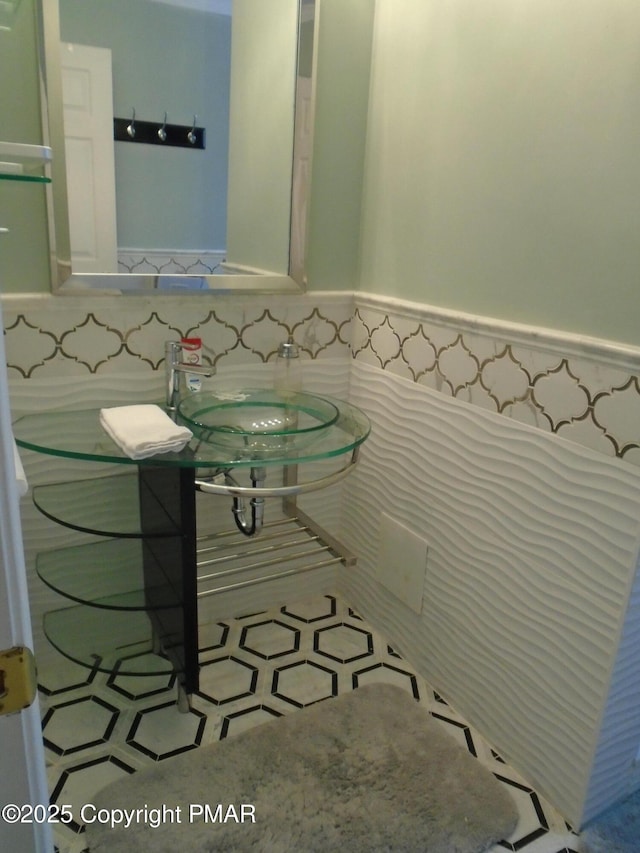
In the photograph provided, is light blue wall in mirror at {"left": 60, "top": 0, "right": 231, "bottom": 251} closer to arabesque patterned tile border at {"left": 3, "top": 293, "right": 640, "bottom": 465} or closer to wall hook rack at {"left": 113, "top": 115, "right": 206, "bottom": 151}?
wall hook rack at {"left": 113, "top": 115, "right": 206, "bottom": 151}

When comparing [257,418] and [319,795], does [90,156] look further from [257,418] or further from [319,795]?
[319,795]

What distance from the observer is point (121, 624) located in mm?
1818

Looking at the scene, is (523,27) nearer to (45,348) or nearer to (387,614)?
(45,348)

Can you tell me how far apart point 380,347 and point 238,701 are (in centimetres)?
109

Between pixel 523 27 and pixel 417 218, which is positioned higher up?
pixel 523 27

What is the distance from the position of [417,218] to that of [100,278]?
844mm

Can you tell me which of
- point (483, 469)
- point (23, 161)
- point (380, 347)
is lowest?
point (483, 469)

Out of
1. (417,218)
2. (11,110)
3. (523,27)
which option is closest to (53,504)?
(11,110)

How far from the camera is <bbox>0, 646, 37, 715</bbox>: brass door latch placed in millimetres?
552

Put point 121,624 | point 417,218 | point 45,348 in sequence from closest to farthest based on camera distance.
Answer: point 45,348 → point 417,218 → point 121,624

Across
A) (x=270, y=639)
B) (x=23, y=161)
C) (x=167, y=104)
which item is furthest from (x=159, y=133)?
(x=270, y=639)

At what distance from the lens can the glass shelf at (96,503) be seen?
159 cm

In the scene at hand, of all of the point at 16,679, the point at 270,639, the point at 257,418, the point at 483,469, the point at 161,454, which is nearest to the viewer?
the point at 16,679

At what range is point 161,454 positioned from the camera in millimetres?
1306
